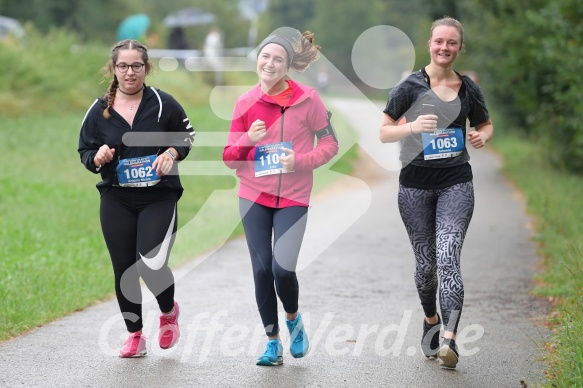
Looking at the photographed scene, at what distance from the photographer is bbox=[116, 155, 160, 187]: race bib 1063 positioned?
6.71 m

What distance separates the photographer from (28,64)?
26.8 m

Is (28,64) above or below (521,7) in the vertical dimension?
below

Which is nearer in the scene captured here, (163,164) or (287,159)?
(287,159)

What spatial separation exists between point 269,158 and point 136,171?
2.84 ft

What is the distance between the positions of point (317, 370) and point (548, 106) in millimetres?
13969

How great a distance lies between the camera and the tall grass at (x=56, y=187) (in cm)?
932

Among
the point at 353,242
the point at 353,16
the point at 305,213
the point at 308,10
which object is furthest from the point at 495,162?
the point at 308,10

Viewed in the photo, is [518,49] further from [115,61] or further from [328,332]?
[115,61]

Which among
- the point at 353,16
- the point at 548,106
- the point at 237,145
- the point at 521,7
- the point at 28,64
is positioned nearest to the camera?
the point at 237,145

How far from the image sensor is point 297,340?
6.78 meters

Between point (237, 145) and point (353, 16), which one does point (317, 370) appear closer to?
point (237, 145)

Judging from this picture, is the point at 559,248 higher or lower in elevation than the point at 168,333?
lower

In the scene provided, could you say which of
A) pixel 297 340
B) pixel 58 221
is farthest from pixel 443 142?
pixel 58 221

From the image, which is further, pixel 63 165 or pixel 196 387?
pixel 63 165
